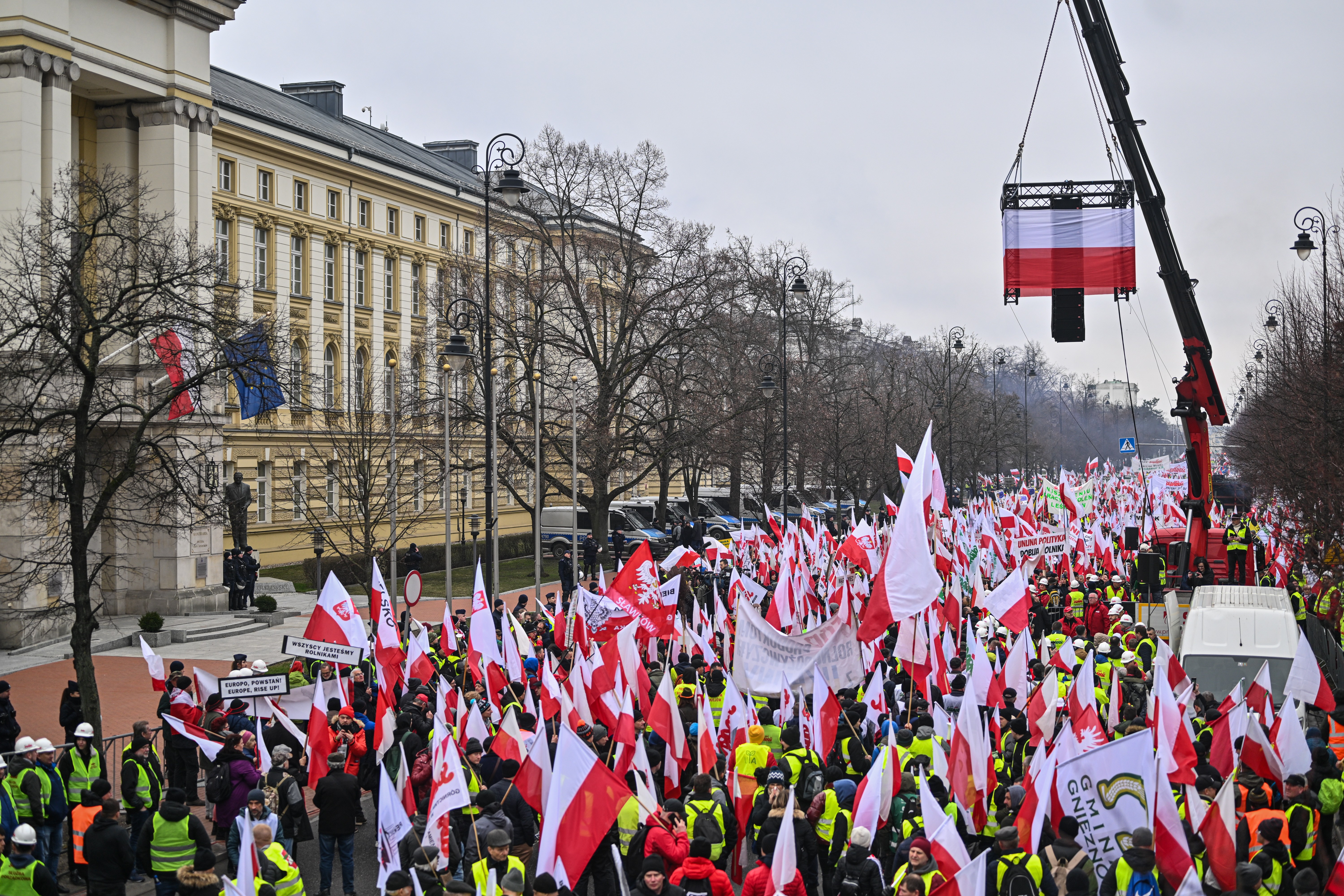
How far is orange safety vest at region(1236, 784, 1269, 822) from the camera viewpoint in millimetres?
9281

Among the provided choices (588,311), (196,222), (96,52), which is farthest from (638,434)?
(96,52)

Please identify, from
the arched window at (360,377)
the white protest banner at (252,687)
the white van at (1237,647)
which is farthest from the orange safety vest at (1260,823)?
the arched window at (360,377)

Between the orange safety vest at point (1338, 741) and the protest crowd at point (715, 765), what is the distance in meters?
0.05

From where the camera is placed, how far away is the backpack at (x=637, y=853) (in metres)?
8.99

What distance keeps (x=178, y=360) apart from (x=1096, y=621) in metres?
13.7

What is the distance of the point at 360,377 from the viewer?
4706 centimetres

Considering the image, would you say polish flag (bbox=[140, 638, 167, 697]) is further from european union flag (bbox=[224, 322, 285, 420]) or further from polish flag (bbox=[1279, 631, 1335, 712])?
polish flag (bbox=[1279, 631, 1335, 712])

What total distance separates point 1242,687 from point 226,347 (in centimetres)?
1336

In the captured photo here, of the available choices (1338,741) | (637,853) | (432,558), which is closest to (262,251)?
(432,558)

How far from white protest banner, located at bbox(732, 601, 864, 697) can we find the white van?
4.70 meters

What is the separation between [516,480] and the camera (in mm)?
44031

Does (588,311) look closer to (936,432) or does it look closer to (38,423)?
(936,432)

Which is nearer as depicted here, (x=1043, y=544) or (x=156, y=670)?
(x=156, y=670)

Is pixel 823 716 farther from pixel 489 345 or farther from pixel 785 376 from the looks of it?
pixel 785 376
